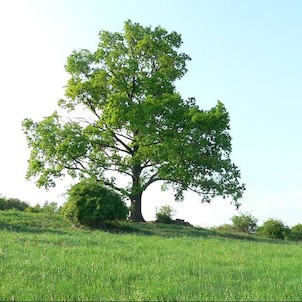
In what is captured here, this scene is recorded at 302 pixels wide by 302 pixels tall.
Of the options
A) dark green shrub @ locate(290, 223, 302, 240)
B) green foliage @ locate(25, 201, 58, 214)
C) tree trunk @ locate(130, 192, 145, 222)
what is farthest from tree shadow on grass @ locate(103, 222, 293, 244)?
green foliage @ locate(25, 201, 58, 214)

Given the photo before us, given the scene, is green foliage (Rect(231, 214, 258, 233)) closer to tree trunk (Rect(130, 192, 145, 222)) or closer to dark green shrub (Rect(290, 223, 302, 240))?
dark green shrub (Rect(290, 223, 302, 240))

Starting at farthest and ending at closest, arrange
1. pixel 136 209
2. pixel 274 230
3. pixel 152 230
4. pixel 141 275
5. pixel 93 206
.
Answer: pixel 274 230 < pixel 136 209 < pixel 152 230 < pixel 93 206 < pixel 141 275

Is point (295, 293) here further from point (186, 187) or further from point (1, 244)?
point (186, 187)

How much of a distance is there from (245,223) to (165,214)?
21.0 feet

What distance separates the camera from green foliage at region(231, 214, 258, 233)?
36781mm

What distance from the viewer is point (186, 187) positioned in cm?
3447

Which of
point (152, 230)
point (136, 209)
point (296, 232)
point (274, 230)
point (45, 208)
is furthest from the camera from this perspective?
point (45, 208)

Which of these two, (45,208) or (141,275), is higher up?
(45,208)

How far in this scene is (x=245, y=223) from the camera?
36750 millimetres

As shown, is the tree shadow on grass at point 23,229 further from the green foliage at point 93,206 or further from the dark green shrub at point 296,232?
the dark green shrub at point 296,232

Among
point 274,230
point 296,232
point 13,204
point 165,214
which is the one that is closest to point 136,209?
point 165,214

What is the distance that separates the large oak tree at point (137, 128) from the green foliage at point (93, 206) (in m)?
4.64

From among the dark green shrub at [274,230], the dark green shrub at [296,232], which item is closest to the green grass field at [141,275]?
the dark green shrub at [274,230]

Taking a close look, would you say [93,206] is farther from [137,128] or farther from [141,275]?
[141,275]
